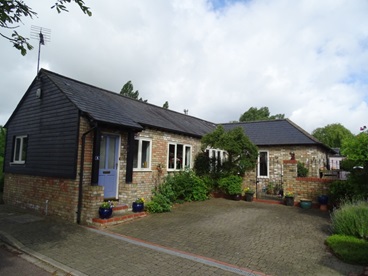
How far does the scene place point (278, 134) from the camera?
17.8 metres

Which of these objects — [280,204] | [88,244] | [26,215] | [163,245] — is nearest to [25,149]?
[26,215]

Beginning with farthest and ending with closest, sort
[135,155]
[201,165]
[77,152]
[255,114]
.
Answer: [255,114], [201,165], [135,155], [77,152]

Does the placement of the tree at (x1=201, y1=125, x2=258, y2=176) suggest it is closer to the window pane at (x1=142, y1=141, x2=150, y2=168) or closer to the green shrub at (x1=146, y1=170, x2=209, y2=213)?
the green shrub at (x1=146, y1=170, x2=209, y2=213)

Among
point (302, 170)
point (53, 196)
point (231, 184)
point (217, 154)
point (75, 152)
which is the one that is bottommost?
point (53, 196)

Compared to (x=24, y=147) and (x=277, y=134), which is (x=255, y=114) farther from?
(x=24, y=147)

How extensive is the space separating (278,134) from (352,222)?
452 inches

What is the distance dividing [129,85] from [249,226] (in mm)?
32559

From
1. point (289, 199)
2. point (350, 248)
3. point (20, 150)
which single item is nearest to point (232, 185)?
point (289, 199)

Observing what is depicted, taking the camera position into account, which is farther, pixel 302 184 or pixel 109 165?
pixel 302 184

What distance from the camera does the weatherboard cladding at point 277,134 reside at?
16391 millimetres

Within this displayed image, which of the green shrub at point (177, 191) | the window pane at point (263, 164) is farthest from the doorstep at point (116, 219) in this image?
the window pane at point (263, 164)

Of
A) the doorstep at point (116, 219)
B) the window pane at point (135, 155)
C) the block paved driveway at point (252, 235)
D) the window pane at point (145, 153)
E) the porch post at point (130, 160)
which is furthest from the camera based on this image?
the window pane at point (145, 153)

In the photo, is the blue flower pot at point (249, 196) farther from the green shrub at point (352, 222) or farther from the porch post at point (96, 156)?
the porch post at point (96, 156)

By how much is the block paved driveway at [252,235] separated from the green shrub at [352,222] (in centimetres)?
54
